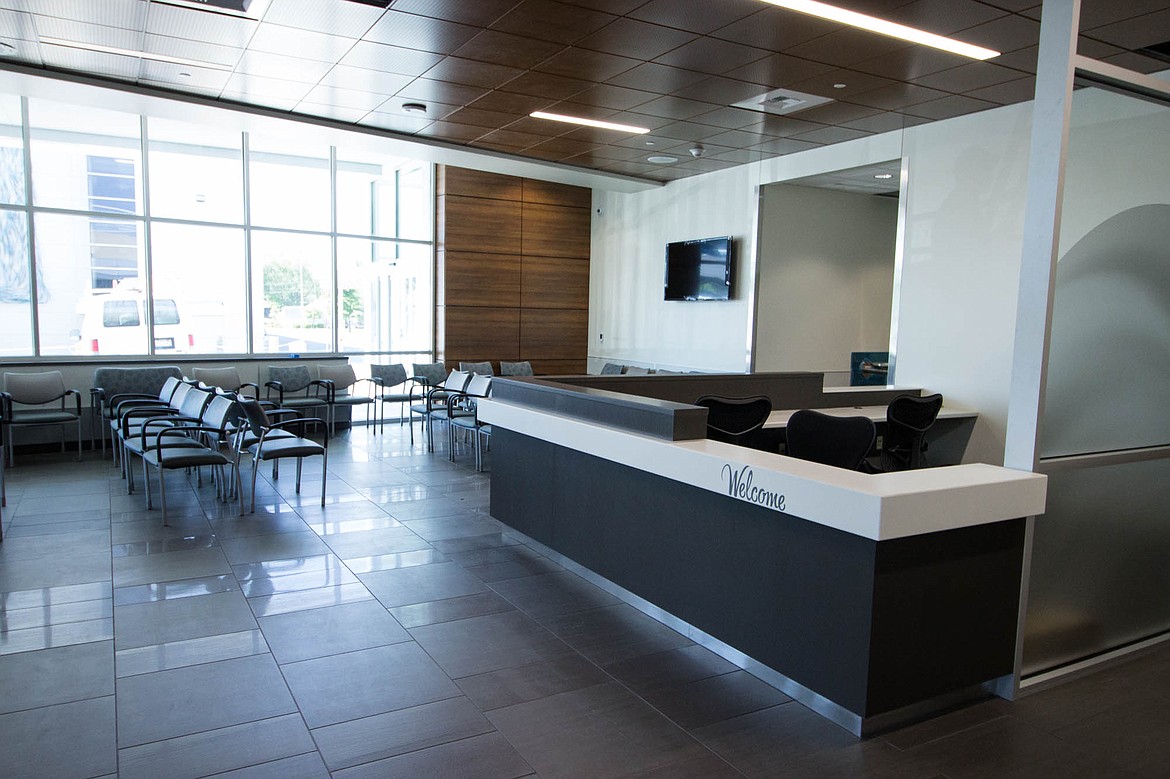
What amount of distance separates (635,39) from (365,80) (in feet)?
7.65

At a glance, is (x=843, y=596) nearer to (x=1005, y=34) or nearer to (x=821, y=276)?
(x=1005, y=34)

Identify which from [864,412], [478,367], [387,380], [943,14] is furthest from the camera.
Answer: [478,367]

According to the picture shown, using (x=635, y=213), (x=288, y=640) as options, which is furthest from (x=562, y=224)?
(x=288, y=640)

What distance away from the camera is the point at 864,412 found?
5.91 m

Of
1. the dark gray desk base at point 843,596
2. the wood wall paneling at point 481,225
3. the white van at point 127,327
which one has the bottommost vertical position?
the dark gray desk base at point 843,596

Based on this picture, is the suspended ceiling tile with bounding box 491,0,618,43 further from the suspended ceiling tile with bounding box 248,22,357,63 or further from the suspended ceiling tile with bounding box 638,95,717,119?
the suspended ceiling tile with bounding box 638,95,717,119

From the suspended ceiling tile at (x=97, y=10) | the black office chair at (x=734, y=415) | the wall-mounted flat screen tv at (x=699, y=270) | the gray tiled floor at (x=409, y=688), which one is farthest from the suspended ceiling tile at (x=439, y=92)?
the gray tiled floor at (x=409, y=688)

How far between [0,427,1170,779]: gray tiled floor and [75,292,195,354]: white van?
457 centimetres

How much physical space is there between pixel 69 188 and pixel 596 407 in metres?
→ 7.64

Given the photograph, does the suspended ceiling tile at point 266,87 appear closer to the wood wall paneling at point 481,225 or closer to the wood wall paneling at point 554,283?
the wood wall paneling at point 481,225

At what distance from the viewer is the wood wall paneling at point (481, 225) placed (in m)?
10.3

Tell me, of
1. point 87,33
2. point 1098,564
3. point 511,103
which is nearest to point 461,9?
point 511,103

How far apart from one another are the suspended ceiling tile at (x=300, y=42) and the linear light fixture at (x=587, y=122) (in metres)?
1.99

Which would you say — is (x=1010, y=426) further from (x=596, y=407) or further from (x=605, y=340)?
(x=605, y=340)
